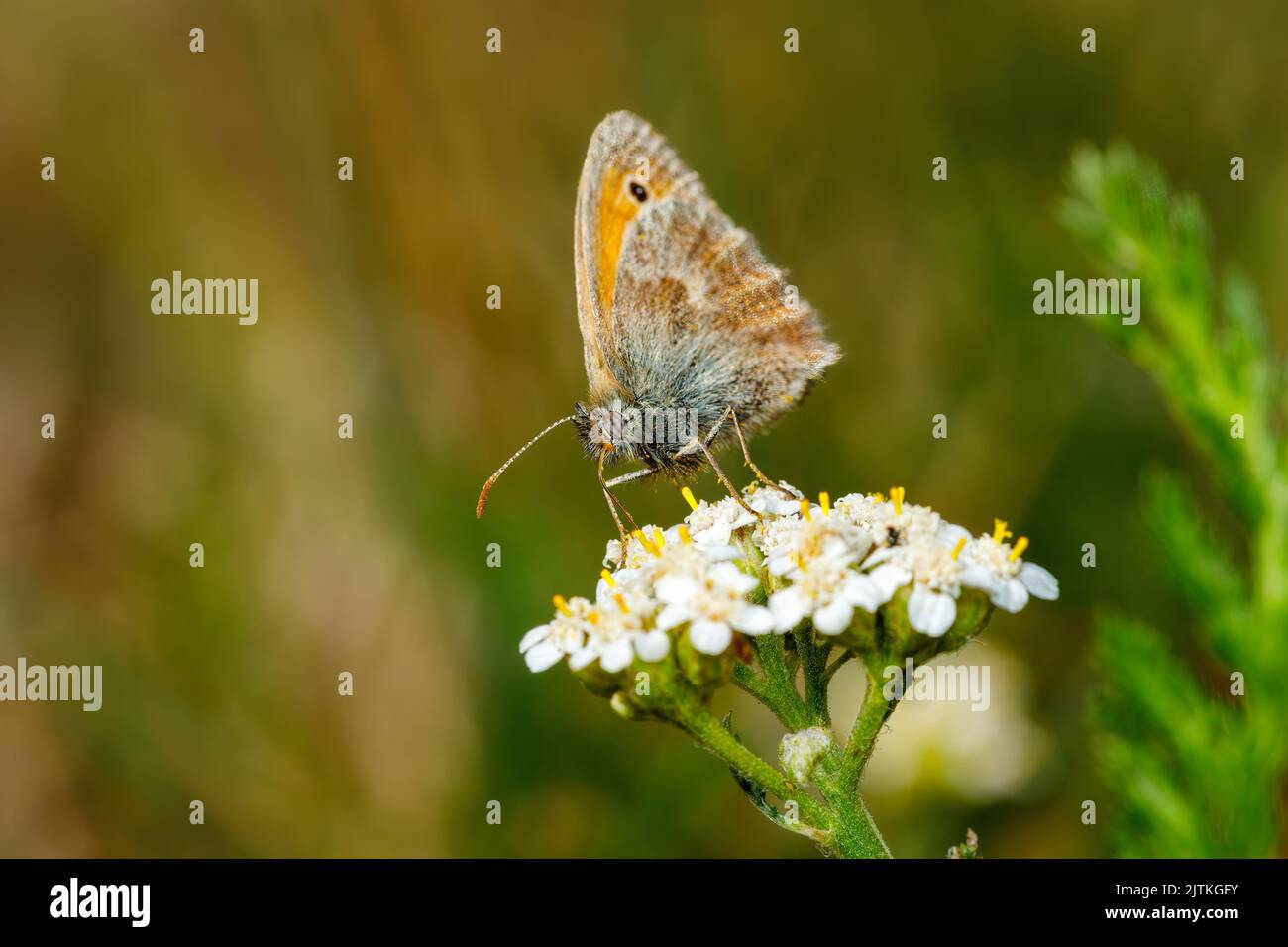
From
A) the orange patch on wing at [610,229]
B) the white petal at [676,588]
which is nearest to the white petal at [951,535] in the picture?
the white petal at [676,588]

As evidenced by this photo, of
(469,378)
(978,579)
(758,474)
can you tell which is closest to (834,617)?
(978,579)

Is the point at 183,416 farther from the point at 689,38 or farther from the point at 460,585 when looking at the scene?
the point at 689,38

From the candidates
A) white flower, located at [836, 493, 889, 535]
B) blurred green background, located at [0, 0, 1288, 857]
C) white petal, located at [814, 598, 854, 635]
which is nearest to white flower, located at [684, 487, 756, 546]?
white flower, located at [836, 493, 889, 535]

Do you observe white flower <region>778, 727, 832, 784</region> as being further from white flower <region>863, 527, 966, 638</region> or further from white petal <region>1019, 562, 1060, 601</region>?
white petal <region>1019, 562, 1060, 601</region>

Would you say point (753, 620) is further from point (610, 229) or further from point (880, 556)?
point (610, 229)

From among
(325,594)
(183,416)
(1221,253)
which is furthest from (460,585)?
(1221,253)

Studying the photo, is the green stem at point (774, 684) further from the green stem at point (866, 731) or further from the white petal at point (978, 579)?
the white petal at point (978, 579)
